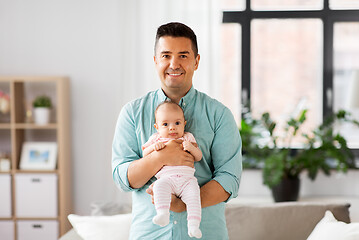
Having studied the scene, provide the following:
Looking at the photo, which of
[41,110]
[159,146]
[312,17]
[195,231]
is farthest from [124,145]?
[312,17]

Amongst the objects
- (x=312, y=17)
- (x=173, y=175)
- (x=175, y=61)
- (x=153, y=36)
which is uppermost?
(x=312, y=17)

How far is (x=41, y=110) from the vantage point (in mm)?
3365

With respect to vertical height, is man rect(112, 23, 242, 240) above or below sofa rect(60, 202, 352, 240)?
above

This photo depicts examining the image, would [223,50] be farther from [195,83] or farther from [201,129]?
[201,129]

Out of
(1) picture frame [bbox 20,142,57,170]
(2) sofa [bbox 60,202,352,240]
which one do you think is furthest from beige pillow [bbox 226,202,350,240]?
(1) picture frame [bbox 20,142,57,170]

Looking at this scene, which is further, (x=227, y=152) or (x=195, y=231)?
(x=227, y=152)

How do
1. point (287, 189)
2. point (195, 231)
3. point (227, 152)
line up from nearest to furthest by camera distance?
point (195, 231) → point (227, 152) → point (287, 189)

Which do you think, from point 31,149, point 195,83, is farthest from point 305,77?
point 31,149

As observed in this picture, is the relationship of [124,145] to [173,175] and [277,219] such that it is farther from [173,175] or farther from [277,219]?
[277,219]

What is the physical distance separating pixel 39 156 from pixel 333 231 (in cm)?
221

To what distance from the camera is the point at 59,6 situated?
11.6ft

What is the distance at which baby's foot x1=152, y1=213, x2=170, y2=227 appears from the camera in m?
1.34

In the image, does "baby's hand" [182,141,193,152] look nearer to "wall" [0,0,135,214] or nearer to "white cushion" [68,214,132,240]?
"white cushion" [68,214,132,240]

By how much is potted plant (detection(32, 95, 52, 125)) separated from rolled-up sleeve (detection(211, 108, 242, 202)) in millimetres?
2215
